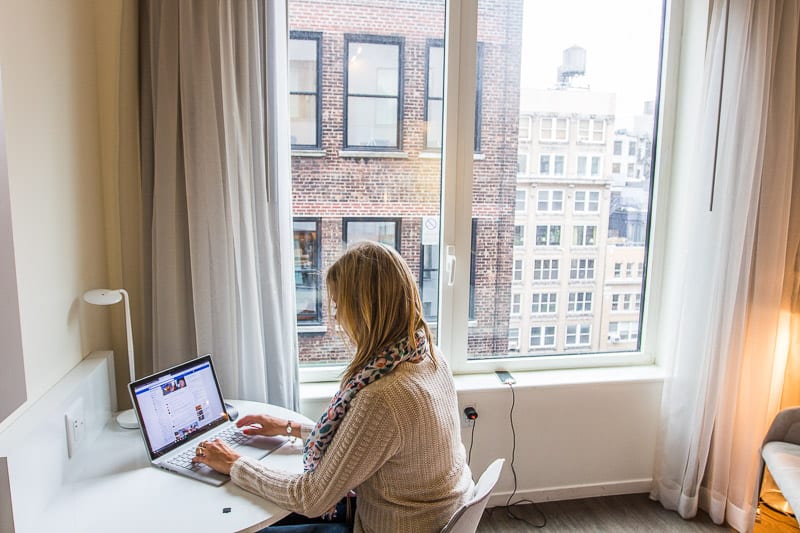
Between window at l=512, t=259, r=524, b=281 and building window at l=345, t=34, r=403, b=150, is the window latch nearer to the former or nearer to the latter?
window at l=512, t=259, r=524, b=281

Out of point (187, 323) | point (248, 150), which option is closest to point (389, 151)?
point (248, 150)

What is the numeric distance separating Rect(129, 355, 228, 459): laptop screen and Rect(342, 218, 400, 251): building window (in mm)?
810

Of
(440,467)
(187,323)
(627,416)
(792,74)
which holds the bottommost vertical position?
(627,416)

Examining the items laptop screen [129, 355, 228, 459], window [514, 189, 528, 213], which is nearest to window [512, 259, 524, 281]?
window [514, 189, 528, 213]

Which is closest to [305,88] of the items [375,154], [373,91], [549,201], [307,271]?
[373,91]

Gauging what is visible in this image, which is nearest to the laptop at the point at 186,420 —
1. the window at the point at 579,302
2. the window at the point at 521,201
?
the window at the point at 521,201

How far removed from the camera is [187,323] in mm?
1938

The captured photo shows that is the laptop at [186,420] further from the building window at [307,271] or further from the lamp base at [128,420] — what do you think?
the building window at [307,271]

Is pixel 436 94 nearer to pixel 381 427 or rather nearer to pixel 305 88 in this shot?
pixel 305 88

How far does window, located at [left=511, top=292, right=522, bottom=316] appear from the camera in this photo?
8.29ft

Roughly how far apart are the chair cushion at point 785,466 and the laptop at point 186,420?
66.7 inches

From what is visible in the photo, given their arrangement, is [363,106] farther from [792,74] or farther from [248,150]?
[792,74]

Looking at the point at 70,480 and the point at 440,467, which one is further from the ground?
the point at 440,467

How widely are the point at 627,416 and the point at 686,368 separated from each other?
1.13 ft
